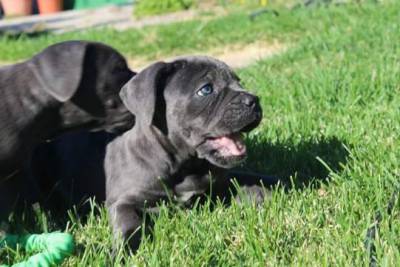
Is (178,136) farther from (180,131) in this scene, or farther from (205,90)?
(205,90)

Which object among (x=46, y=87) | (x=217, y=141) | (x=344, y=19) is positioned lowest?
(x=344, y=19)

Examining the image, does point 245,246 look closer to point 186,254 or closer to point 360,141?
point 186,254

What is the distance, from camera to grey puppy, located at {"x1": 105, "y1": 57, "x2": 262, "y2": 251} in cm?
351

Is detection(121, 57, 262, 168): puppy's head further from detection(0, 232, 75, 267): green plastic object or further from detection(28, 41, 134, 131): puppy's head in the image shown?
detection(0, 232, 75, 267): green plastic object

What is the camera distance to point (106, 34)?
39.8ft

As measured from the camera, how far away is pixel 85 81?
4.06 meters

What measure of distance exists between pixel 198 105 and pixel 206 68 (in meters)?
0.21

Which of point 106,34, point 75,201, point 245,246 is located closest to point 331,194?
point 245,246

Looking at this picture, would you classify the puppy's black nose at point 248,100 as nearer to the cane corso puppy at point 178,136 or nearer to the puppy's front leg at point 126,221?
the cane corso puppy at point 178,136

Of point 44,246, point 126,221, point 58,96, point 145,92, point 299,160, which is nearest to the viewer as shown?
point 44,246

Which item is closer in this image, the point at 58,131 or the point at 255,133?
the point at 58,131

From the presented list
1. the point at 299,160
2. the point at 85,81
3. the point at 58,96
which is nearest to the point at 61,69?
the point at 58,96

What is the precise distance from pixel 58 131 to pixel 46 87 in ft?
1.10

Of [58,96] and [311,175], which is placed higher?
[58,96]
